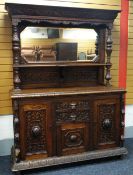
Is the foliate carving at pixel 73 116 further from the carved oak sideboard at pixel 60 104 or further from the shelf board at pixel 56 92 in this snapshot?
the shelf board at pixel 56 92

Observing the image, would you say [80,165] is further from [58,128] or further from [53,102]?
[53,102]

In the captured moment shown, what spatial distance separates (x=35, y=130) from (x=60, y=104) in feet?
1.30

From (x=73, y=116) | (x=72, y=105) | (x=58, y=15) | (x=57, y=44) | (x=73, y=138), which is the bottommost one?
(x=73, y=138)

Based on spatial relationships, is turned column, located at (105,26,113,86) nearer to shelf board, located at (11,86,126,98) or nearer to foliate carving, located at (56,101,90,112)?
shelf board, located at (11,86,126,98)

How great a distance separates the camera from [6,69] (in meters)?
3.01

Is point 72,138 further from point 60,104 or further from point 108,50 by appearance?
point 108,50

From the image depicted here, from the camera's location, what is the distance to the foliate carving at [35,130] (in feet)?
8.63

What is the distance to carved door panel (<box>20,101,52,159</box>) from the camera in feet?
Answer: 8.55

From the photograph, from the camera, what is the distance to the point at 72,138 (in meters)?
2.78

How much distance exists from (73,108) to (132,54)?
1370mm

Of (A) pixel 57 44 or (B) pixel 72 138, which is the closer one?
(B) pixel 72 138

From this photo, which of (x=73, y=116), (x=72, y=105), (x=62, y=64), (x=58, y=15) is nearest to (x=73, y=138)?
(x=73, y=116)

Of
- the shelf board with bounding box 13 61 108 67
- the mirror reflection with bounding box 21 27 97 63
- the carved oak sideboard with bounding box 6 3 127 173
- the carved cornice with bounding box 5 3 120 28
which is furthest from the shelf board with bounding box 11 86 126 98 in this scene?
the carved cornice with bounding box 5 3 120 28

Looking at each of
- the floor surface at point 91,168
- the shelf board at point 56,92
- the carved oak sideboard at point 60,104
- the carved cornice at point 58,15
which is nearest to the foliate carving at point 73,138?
the carved oak sideboard at point 60,104
